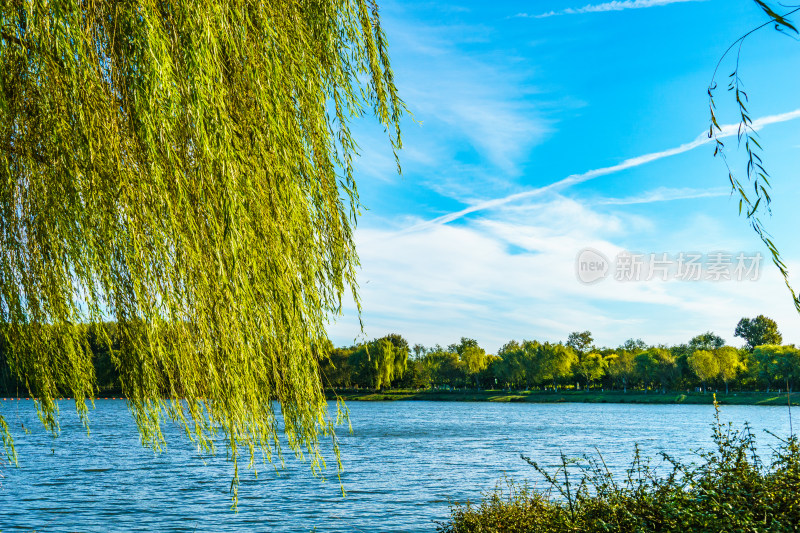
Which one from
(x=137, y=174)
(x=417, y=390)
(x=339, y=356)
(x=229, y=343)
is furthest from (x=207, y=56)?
(x=417, y=390)

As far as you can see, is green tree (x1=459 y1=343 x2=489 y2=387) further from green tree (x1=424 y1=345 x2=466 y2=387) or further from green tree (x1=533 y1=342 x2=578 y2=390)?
green tree (x1=533 y1=342 x2=578 y2=390)

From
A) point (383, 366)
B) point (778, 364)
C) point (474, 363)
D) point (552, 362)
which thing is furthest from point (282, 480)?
point (474, 363)

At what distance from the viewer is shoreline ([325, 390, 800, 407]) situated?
7850cm

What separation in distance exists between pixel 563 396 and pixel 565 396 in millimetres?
388

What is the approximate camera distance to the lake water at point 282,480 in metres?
17.0


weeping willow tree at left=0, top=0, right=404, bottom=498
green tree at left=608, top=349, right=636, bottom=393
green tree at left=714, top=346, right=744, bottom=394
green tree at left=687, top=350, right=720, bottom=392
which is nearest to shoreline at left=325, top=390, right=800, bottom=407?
green tree at left=608, top=349, right=636, bottom=393

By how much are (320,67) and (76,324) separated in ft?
9.65

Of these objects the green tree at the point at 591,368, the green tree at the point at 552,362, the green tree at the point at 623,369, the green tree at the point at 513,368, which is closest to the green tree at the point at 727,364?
the green tree at the point at 623,369

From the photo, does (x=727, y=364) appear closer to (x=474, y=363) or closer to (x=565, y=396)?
(x=565, y=396)

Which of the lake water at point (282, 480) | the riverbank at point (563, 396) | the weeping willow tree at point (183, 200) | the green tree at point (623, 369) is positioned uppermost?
the weeping willow tree at point (183, 200)

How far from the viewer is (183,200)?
3.81 meters

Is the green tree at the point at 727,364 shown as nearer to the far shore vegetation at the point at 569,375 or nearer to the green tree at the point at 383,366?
the far shore vegetation at the point at 569,375

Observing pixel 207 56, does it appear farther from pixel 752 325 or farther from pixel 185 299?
pixel 752 325

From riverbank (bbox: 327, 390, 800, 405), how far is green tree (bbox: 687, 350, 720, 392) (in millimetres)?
2892
